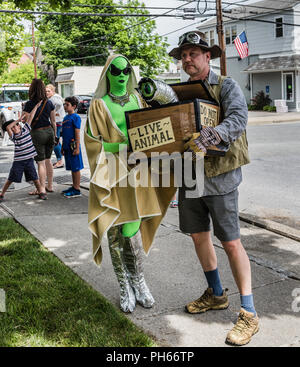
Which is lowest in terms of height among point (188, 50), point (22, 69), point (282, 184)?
point (282, 184)

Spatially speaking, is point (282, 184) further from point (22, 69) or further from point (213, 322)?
point (22, 69)

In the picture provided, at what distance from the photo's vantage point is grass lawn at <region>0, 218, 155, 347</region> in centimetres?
308

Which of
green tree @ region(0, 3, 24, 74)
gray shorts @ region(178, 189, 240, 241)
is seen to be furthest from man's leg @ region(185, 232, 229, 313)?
green tree @ region(0, 3, 24, 74)

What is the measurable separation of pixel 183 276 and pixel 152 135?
5.33ft

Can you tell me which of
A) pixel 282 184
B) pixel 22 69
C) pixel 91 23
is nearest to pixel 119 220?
pixel 282 184

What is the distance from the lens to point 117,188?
3432 mm

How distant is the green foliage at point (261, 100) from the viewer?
32062mm

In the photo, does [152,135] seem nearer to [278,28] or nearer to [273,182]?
[273,182]

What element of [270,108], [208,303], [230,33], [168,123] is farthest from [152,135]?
[230,33]

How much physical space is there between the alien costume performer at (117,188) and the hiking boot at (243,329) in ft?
2.51

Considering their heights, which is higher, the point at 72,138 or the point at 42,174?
the point at 72,138

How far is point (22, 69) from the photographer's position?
56.2 metres

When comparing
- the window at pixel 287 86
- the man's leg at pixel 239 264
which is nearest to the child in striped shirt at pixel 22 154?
the man's leg at pixel 239 264
